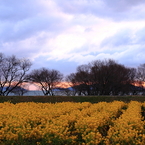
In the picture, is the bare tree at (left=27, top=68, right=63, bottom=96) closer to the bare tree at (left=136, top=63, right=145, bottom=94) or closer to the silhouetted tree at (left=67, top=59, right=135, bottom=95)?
the silhouetted tree at (left=67, top=59, right=135, bottom=95)

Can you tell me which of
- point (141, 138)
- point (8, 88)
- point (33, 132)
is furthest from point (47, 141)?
point (8, 88)

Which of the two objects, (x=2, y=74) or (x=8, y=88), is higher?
(x=2, y=74)

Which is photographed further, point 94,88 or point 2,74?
point 94,88

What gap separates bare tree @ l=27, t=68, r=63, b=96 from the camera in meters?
52.9

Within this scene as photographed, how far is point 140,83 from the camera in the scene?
195 feet

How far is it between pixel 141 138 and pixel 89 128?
1.46 metres

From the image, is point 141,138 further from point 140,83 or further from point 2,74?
point 140,83

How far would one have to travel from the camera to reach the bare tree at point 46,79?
52.9 metres

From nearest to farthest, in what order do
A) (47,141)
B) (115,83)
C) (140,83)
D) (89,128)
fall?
(47,141)
(89,128)
(115,83)
(140,83)

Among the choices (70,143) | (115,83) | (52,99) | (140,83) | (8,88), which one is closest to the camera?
(70,143)

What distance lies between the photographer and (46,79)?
179 feet

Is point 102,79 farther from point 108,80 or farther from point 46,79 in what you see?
point 46,79

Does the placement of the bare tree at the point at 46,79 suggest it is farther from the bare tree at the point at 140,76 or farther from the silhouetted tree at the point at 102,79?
the bare tree at the point at 140,76

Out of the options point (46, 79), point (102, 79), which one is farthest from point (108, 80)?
point (46, 79)
